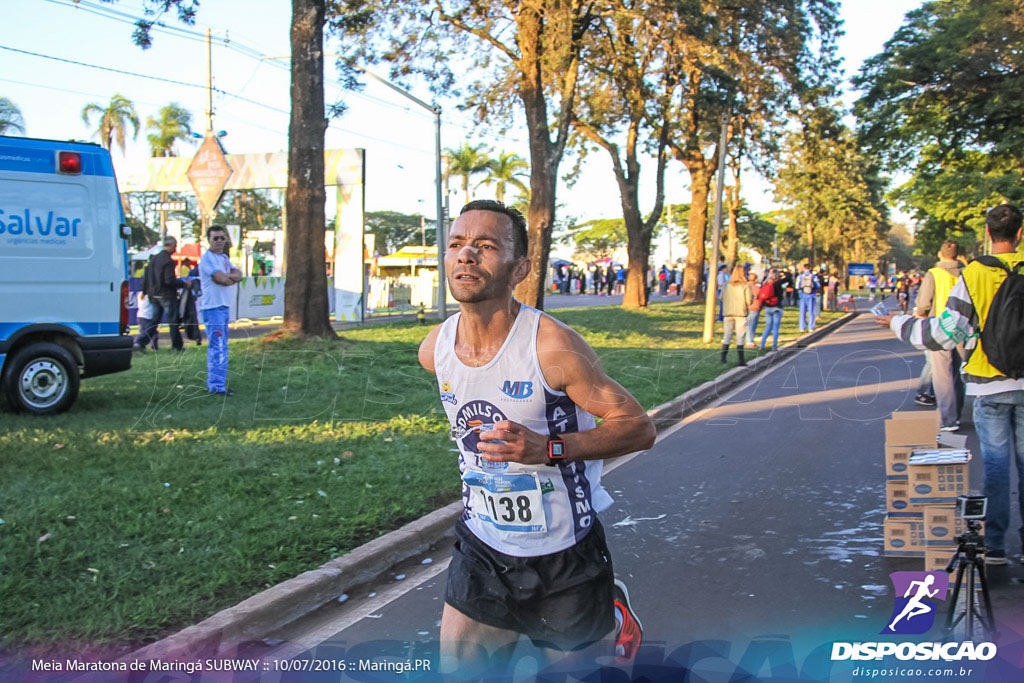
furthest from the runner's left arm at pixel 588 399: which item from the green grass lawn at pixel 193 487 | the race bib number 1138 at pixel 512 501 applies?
the green grass lawn at pixel 193 487

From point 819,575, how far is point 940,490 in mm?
835

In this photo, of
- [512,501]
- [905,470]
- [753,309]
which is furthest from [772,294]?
[512,501]

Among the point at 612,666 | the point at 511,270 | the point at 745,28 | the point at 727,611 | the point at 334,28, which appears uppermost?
the point at 745,28

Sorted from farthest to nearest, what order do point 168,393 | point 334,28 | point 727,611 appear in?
point 334,28 < point 168,393 < point 727,611

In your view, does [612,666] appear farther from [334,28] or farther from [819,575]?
[334,28]

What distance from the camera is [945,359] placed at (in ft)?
31.5

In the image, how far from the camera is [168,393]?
10891 millimetres

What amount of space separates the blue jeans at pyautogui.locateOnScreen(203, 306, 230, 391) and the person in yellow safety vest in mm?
7390

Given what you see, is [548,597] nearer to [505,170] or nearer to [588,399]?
[588,399]

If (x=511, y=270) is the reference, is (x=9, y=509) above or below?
below

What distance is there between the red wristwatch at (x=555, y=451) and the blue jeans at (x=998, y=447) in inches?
130

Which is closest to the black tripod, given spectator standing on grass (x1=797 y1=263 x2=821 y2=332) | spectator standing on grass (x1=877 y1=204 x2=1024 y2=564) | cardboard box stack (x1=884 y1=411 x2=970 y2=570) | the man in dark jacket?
cardboard box stack (x1=884 y1=411 x2=970 y2=570)

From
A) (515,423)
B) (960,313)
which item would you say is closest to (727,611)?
(960,313)

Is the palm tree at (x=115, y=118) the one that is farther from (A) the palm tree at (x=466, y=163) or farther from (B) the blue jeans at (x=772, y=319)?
(B) the blue jeans at (x=772, y=319)
